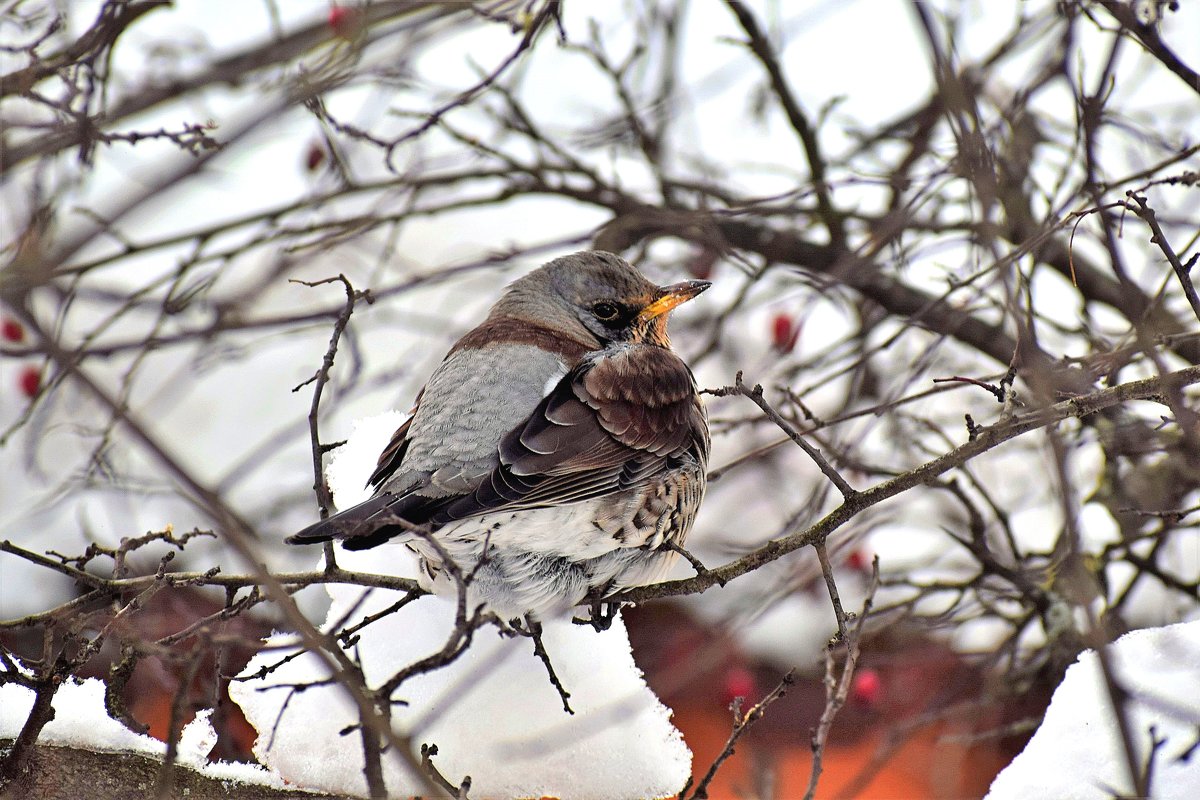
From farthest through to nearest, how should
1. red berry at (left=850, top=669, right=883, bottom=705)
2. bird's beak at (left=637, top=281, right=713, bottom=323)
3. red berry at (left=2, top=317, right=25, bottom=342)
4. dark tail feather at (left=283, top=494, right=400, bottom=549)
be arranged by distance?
1. red berry at (left=2, top=317, right=25, bottom=342)
2. red berry at (left=850, top=669, right=883, bottom=705)
3. bird's beak at (left=637, top=281, right=713, bottom=323)
4. dark tail feather at (left=283, top=494, right=400, bottom=549)

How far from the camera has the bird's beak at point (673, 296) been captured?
116 inches

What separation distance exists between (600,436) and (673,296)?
65 cm

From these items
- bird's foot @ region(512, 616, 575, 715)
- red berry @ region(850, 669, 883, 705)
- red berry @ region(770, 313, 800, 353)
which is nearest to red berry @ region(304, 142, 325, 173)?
red berry @ region(770, 313, 800, 353)

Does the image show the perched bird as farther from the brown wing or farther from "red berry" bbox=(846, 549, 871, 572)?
"red berry" bbox=(846, 549, 871, 572)

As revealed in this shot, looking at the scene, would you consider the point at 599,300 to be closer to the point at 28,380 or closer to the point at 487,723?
the point at 487,723

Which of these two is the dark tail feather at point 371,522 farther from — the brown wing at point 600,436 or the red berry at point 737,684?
the red berry at point 737,684

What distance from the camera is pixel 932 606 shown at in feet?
14.1

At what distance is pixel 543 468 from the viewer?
2229mm

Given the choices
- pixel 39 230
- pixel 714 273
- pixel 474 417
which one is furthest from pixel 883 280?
pixel 39 230

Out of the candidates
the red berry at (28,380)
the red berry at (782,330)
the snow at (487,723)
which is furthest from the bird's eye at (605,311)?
the red berry at (28,380)

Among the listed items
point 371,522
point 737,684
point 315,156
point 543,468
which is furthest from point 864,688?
point 315,156

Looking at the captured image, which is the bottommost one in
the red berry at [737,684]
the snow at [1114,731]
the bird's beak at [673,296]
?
→ the snow at [1114,731]

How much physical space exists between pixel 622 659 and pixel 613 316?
104cm

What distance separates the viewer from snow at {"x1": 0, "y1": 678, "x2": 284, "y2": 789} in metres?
2.08
